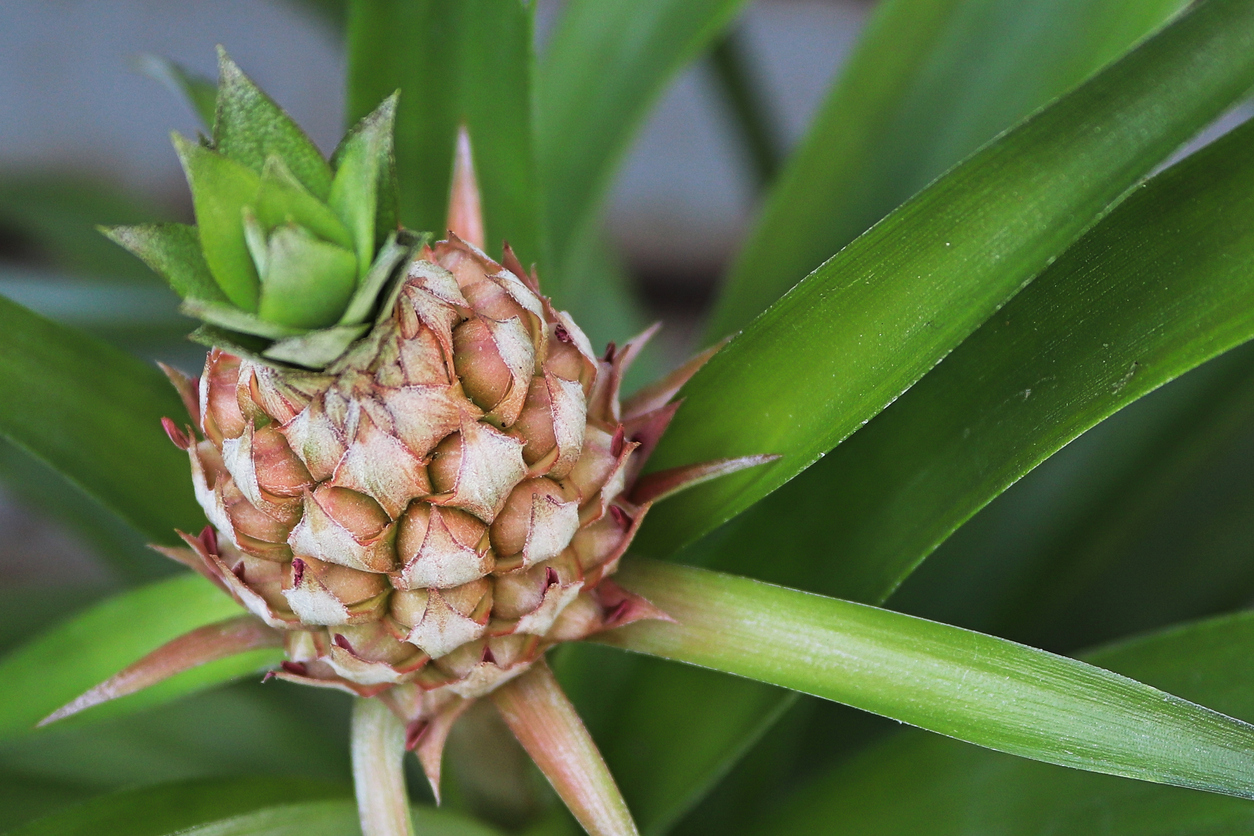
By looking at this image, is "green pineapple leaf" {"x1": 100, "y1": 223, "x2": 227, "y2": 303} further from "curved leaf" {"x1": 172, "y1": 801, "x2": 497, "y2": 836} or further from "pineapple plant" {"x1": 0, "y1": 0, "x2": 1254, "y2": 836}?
"curved leaf" {"x1": 172, "y1": 801, "x2": 497, "y2": 836}

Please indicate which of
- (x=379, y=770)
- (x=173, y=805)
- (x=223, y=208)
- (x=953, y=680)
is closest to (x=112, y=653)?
(x=173, y=805)

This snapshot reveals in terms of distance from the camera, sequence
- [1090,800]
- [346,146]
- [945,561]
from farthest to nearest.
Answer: [945,561], [1090,800], [346,146]

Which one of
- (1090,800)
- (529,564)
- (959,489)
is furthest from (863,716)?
(529,564)

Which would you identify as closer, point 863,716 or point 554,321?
point 554,321

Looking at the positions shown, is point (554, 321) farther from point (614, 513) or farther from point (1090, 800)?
point (1090, 800)

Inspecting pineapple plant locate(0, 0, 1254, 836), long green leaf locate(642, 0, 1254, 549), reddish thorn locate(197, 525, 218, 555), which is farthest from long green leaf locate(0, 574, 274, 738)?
→ long green leaf locate(642, 0, 1254, 549)

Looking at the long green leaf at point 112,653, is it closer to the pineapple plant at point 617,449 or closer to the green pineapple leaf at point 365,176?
the pineapple plant at point 617,449
